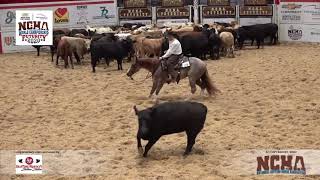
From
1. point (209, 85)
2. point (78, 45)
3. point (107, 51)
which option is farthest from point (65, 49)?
point (209, 85)

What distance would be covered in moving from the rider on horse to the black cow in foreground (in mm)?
3577

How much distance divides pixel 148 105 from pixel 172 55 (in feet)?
4.03

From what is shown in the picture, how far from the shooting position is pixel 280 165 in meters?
7.73

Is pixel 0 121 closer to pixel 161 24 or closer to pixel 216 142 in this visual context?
pixel 216 142

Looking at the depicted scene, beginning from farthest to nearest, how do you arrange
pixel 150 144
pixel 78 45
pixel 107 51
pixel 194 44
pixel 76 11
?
pixel 76 11, pixel 194 44, pixel 78 45, pixel 107 51, pixel 150 144

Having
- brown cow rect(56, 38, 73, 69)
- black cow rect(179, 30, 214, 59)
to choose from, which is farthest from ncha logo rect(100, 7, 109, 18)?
brown cow rect(56, 38, 73, 69)

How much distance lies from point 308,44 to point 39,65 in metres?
10.3

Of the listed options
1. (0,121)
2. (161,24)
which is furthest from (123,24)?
(0,121)

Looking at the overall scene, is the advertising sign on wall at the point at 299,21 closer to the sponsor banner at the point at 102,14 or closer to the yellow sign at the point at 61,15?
the sponsor banner at the point at 102,14

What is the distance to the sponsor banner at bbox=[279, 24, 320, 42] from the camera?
70.7ft

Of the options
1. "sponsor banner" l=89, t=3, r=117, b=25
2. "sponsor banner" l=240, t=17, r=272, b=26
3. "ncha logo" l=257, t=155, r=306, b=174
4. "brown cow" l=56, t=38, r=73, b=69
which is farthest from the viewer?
"sponsor banner" l=240, t=17, r=272, b=26

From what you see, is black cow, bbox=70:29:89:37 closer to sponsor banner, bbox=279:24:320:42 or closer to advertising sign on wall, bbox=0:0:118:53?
advertising sign on wall, bbox=0:0:118:53

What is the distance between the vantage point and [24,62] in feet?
62.6

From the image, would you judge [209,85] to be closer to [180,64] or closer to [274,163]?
[180,64]
